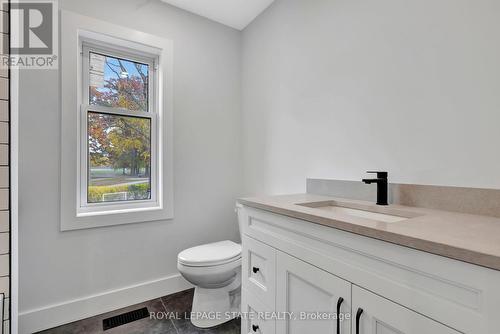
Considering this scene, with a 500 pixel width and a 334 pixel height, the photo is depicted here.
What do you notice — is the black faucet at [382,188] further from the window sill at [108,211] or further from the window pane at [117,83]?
the window pane at [117,83]

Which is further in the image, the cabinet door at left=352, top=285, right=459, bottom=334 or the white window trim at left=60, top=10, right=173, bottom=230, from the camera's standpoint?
the white window trim at left=60, top=10, right=173, bottom=230

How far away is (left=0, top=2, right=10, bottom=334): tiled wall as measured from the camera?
103 cm

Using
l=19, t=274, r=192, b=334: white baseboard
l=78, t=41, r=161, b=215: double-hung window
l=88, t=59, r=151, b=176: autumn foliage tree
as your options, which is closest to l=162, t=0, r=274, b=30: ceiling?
l=78, t=41, r=161, b=215: double-hung window

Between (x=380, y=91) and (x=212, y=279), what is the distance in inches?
58.4

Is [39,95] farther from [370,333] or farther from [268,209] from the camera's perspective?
[370,333]

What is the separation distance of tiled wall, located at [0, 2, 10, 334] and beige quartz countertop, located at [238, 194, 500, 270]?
1122 millimetres

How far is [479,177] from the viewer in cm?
96

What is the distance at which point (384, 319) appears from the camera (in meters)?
0.68

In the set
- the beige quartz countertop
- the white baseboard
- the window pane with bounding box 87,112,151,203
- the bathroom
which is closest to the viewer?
the beige quartz countertop

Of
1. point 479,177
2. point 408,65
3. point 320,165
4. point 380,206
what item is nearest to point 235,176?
point 320,165

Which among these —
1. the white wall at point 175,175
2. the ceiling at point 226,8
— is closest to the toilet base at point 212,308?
the white wall at point 175,175

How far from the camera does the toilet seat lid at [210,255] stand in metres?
1.57

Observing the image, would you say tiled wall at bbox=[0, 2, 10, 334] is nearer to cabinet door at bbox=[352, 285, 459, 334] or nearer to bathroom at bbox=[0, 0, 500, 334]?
bathroom at bbox=[0, 0, 500, 334]

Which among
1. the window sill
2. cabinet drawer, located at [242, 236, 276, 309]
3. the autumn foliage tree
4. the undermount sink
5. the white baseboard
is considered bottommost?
the white baseboard
